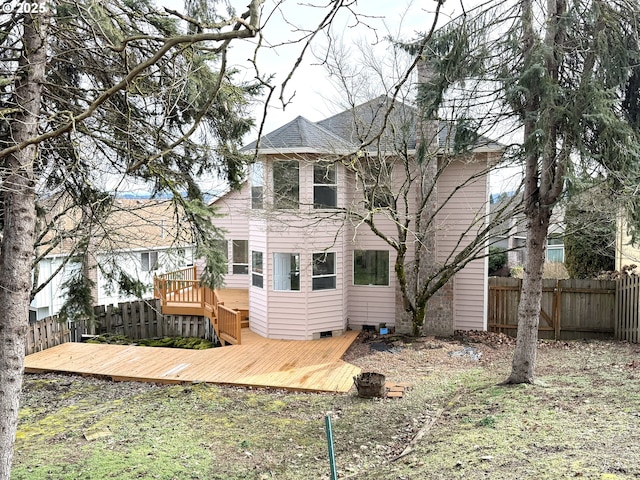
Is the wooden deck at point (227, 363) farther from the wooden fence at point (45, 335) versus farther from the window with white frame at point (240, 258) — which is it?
the window with white frame at point (240, 258)

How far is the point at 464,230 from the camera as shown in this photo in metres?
12.7

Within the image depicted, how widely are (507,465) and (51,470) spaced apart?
484cm

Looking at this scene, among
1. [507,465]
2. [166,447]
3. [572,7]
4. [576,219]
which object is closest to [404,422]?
[507,465]

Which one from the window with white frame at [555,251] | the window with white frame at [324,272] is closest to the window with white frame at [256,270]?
the window with white frame at [324,272]

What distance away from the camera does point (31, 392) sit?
8773 millimetres

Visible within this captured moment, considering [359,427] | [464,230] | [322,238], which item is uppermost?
[464,230]

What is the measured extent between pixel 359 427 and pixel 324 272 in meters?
6.12

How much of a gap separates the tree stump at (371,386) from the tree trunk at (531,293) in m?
2.14

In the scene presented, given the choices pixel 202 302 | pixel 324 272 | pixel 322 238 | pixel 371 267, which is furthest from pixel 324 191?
pixel 202 302

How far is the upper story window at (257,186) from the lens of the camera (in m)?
12.6

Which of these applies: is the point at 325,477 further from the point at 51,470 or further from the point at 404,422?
the point at 51,470

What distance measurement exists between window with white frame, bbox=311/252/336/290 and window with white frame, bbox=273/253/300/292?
464mm

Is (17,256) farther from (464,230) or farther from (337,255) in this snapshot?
(464,230)

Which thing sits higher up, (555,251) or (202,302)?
(555,251)
